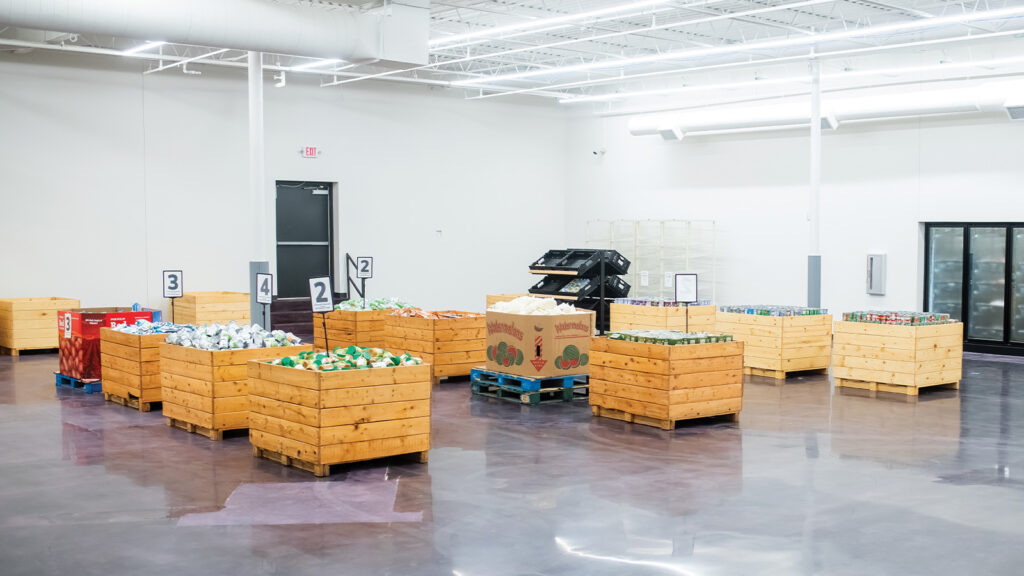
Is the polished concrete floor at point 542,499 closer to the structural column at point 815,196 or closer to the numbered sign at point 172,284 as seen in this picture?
the numbered sign at point 172,284

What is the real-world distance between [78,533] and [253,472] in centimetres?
183

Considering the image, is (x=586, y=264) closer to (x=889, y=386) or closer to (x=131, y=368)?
(x=889, y=386)

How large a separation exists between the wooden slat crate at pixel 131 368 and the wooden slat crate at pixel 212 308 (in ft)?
17.1

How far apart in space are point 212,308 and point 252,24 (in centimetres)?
671

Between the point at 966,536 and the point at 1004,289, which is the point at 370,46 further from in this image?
the point at 1004,289

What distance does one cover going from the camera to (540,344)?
1177 cm

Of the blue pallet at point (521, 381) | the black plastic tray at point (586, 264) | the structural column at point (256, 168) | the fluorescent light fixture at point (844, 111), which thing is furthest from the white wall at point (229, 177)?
the blue pallet at point (521, 381)

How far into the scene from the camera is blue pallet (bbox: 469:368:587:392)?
38.4 ft

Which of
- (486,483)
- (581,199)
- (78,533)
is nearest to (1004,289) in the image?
(581,199)

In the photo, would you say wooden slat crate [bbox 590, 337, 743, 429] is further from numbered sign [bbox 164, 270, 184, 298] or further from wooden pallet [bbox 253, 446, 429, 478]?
numbered sign [bbox 164, 270, 184, 298]

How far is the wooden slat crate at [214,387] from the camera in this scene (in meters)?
9.52

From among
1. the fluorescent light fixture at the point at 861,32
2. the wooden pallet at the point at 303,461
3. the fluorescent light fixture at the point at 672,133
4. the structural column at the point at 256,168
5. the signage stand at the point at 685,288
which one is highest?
the fluorescent light fixture at the point at 861,32

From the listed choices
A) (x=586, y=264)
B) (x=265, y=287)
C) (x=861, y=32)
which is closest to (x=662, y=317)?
(x=586, y=264)

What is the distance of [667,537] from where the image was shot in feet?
21.2
